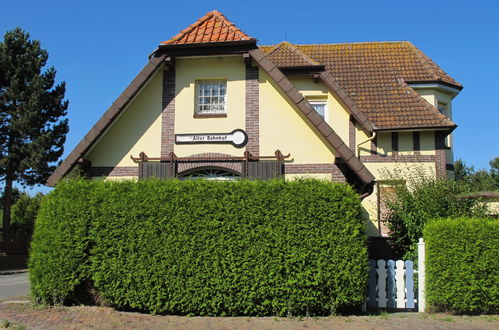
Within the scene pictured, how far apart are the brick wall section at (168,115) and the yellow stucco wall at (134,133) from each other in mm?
117

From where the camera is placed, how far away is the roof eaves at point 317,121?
33.7 ft

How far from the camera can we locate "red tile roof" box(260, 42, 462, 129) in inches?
604

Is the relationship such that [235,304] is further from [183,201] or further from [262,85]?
[262,85]

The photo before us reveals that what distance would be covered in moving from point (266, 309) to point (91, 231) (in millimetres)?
3927

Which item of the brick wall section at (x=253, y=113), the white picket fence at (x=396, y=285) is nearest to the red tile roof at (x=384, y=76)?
the brick wall section at (x=253, y=113)

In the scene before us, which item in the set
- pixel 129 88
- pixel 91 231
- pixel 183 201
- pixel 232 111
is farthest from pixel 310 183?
pixel 129 88

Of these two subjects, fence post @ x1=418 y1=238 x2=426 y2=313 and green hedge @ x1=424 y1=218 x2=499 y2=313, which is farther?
fence post @ x1=418 y1=238 x2=426 y2=313

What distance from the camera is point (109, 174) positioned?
1158 centimetres

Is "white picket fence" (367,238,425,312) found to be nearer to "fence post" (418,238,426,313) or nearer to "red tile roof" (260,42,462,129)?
"fence post" (418,238,426,313)

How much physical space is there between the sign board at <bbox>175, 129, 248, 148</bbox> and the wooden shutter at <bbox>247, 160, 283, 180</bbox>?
664mm

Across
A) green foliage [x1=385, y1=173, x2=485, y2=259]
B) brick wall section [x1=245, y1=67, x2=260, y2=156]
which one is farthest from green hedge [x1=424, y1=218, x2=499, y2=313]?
brick wall section [x1=245, y1=67, x2=260, y2=156]

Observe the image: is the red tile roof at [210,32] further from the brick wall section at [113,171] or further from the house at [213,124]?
the brick wall section at [113,171]

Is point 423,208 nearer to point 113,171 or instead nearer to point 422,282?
point 422,282

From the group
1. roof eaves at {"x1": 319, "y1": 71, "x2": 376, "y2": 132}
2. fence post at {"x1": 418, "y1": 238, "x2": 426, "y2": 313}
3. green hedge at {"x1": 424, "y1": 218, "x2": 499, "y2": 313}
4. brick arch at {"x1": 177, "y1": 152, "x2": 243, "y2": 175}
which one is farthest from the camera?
roof eaves at {"x1": 319, "y1": 71, "x2": 376, "y2": 132}
